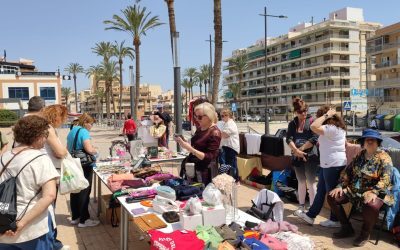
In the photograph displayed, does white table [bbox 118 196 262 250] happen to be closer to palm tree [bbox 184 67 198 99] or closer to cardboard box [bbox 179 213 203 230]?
cardboard box [bbox 179 213 203 230]

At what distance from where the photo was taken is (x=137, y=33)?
31234 mm

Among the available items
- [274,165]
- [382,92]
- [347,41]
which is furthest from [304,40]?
[274,165]

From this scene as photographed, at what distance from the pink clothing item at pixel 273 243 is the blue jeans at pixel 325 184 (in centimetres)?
267

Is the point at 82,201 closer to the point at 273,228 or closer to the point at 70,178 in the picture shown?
the point at 70,178

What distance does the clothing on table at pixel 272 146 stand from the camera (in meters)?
8.16

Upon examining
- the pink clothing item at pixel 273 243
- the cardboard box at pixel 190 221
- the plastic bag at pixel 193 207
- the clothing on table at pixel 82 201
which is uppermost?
the plastic bag at pixel 193 207

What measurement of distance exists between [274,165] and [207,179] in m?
4.15

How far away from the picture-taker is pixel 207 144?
4332mm

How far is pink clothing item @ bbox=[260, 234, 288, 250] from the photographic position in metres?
2.75

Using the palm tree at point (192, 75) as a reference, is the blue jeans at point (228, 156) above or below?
below

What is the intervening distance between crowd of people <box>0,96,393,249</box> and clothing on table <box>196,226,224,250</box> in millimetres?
1134

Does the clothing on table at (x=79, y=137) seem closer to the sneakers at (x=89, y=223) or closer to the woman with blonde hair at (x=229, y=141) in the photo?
the sneakers at (x=89, y=223)

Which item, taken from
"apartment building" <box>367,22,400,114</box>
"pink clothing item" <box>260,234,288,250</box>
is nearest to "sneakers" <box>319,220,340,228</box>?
"pink clothing item" <box>260,234,288,250</box>

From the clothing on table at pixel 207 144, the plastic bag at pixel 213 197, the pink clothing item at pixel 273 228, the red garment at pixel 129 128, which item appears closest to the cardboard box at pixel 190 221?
the plastic bag at pixel 213 197
